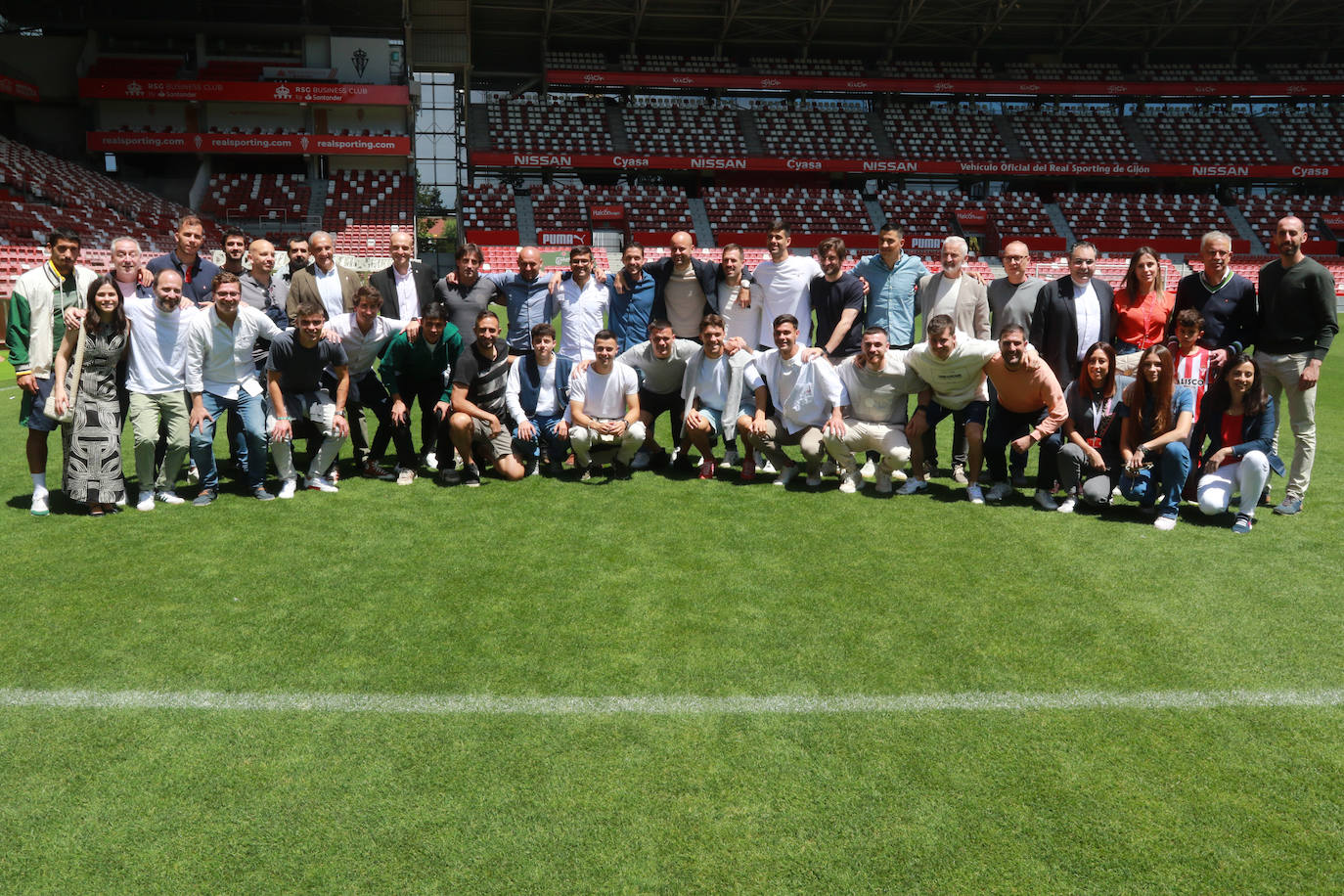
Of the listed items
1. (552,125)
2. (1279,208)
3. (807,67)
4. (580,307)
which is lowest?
(580,307)

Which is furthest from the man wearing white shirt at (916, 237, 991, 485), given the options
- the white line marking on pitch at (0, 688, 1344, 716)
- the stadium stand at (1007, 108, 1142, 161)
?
the stadium stand at (1007, 108, 1142, 161)

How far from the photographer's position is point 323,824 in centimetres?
294

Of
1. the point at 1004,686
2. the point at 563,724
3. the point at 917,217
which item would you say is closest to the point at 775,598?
the point at 1004,686

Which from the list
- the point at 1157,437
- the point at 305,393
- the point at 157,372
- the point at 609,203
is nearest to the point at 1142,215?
the point at 609,203

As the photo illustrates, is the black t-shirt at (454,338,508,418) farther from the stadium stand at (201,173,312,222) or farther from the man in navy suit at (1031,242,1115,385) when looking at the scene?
the stadium stand at (201,173,312,222)

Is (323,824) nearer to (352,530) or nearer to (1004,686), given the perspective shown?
(1004,686)

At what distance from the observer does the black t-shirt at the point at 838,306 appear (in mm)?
7426

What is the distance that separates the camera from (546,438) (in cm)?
768

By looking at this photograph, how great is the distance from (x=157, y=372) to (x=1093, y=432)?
6.74m

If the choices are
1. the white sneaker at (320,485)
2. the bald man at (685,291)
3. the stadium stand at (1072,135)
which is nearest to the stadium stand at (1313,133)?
the stadium stand at (1072,135)

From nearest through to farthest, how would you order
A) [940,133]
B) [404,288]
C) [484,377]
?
[484,377] < [404,288] < [940,133]

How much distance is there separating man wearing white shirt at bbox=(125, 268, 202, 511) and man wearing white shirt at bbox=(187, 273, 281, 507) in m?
0.07

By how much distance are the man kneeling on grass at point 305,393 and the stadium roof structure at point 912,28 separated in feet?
107

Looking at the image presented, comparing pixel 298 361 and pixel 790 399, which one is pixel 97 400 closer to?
pixel 298 361
